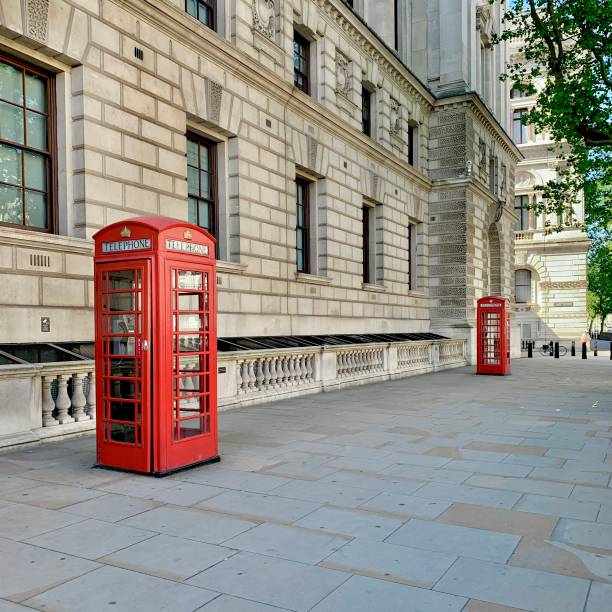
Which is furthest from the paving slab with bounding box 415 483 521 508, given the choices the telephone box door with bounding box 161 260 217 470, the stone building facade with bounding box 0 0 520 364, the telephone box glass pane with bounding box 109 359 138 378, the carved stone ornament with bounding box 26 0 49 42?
the carved stone ornament with bounding box 26 0 49 42

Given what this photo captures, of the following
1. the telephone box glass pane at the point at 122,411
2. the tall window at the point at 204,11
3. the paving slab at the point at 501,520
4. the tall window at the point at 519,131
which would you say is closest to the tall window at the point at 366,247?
the tall window at the point at 204,11

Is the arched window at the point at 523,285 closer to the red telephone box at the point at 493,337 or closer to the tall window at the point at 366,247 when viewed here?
the tall window at the point at 366,247

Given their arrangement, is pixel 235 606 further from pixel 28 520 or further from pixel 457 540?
pixel 28 520

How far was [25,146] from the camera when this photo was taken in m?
9.30

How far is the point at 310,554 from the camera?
13.1ft

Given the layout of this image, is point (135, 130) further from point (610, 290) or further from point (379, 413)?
point (610, 290)

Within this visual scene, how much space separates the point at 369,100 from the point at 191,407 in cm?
1734

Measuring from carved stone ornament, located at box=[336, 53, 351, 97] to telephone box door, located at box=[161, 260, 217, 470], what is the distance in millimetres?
13812

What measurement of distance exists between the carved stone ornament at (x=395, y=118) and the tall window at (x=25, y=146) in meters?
14.9

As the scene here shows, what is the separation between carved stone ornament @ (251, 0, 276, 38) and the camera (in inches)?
568

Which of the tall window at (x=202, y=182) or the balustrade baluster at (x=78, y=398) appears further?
the tall window at (x=202, y=182)

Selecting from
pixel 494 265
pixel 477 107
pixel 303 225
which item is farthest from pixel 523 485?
pixel 494 265

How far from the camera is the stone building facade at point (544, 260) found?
45312mm

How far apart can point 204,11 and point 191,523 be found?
39.5 feet
